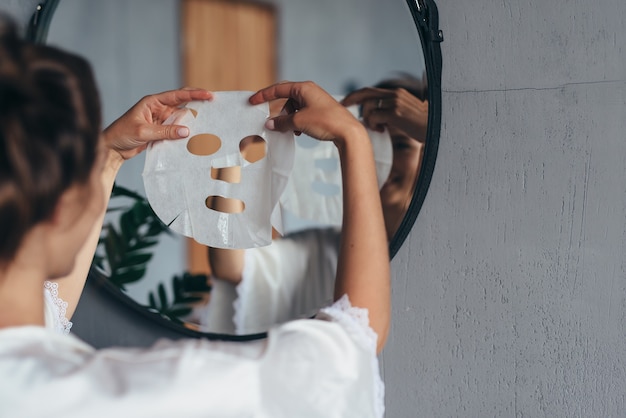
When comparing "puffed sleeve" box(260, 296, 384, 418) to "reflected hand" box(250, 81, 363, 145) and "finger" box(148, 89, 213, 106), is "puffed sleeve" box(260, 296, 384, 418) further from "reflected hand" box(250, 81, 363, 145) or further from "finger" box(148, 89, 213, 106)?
"finger" box(148, 89, 213, 106)

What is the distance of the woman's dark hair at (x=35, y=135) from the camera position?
522 millimetres

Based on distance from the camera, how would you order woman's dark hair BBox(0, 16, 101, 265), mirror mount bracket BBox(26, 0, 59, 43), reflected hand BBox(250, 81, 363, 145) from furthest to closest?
1. mirror mount bracket BBox(26, 0, 59, 43)
2. reflected hand BBox(250, 81, 363, 145)
3. woman's dark hair BBox(0, 16, 101, 265)

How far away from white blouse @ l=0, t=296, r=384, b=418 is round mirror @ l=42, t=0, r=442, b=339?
347 millimetres

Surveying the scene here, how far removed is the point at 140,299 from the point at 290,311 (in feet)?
0.81

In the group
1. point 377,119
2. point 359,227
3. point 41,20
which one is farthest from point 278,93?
point 41,20

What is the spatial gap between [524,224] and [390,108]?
0.89 ft

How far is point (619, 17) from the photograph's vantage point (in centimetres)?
92

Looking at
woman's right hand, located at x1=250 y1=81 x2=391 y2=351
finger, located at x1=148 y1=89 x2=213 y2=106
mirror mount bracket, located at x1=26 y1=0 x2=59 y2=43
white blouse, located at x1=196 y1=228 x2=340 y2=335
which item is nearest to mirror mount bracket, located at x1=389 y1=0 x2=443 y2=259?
white blouse, located at x1=196 y1=228 x2=340 y2=335

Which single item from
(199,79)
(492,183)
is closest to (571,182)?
(492,183)

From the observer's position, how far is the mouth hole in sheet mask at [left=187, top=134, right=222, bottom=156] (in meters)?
0.92

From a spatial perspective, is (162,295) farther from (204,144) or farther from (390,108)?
(390,108)

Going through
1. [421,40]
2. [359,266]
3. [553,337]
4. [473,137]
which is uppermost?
[421,40]

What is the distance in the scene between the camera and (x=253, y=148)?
35.9 inches

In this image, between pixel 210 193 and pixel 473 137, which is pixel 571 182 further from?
pixel 210 193
